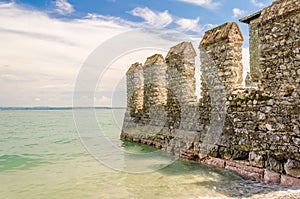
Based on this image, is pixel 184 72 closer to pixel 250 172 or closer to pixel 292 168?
pixel 250 172

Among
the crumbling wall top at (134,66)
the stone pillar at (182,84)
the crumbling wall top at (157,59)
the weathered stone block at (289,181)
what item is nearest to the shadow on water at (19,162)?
the stone pillar at (182,84)

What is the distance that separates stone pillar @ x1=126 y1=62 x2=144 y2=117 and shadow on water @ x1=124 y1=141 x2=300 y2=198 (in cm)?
587

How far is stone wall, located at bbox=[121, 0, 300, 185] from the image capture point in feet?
19.2

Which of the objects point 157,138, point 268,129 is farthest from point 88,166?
point 268,129

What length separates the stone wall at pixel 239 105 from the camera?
5848 millimetres

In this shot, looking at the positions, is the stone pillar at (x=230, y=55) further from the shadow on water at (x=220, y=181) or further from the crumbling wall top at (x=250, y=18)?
the crumbling wall top at (x=250, y=18)

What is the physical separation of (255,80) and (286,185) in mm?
6857

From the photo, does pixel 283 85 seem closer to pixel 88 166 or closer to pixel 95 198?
pixel 95 198

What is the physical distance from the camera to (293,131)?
18.9ft

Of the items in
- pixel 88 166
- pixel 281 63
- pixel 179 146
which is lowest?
pixel 88 166

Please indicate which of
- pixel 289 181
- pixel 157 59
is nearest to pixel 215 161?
pixel 289 181

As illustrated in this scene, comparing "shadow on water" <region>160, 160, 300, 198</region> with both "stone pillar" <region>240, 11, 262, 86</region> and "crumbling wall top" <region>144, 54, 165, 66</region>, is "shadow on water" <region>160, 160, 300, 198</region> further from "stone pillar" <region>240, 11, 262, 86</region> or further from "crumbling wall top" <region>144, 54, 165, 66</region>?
"stone pillar" <region>240, 11, 262, 86</region>

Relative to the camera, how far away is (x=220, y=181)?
6.33 metres

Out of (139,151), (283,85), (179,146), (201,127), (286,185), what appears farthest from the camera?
(139,151)
